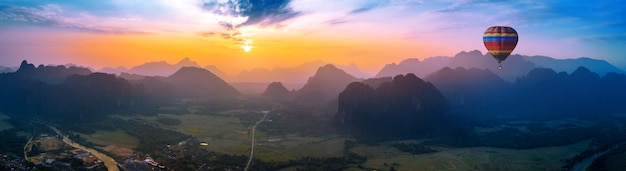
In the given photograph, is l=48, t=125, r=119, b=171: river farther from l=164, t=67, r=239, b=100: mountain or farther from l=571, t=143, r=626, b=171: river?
l=164, t=67, r=239, b=100: mountain

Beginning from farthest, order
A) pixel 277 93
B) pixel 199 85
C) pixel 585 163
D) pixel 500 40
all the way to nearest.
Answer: pixel 199 85, pixel 277 93, pixel 585 163, pixel 500 40

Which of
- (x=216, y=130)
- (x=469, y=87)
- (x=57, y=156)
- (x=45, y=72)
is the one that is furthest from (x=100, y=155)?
(x=469, y=87)

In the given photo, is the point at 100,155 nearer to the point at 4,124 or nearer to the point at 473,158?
the point at 4,124

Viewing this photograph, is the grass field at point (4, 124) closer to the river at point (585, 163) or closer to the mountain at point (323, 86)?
the mountain at point (323, 86)

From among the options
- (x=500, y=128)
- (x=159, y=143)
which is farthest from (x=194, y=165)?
(x=500, y=128)

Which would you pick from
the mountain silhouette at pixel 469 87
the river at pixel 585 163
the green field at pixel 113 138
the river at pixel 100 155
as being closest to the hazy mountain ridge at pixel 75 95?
the green field at pixel 113 138
